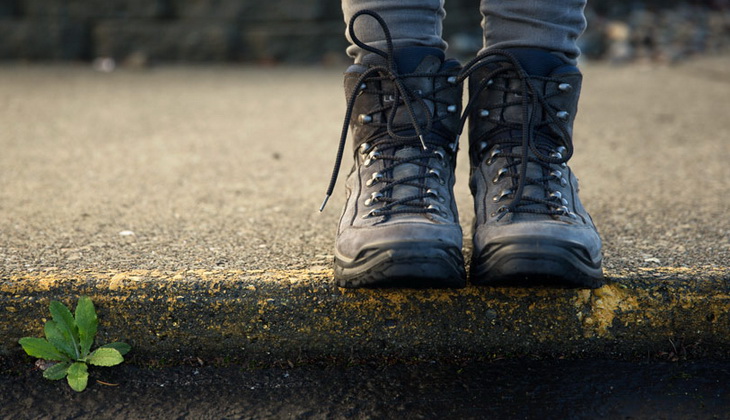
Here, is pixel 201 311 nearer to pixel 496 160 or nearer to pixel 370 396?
pixel 370 396

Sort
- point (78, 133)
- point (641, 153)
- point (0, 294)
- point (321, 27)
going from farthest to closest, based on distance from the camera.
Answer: point (321, 27) → point (78, 133) → point (641, 153) → point (0, 294)

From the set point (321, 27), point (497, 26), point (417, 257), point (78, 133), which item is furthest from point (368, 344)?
point (321, 27)

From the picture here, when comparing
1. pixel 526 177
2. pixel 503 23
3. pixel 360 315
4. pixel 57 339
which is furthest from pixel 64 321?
→ pixel 503 23

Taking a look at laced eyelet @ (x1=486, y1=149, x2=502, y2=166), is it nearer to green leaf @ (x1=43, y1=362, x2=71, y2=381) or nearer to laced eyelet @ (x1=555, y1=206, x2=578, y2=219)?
laced eyelet @ (x1=555, y1=206, x2=578, y2=219)

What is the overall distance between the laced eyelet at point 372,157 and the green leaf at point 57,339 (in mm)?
653

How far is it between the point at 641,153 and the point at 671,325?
3.91 ft

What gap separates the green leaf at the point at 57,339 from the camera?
1.22 meters

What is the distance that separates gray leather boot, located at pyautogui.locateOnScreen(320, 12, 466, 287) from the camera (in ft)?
3.83

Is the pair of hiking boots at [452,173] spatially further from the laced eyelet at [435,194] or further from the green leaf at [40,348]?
the green leaf at [40,348]

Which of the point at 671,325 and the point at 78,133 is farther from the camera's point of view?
the point at 78,133

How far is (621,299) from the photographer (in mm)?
1265

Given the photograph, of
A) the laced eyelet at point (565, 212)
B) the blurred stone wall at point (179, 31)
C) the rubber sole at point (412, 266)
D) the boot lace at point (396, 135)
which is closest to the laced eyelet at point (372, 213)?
the boot lace at point (396, 135)

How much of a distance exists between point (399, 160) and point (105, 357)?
26.2 inches

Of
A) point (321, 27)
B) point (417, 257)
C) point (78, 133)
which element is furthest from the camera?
point (321, 27)
